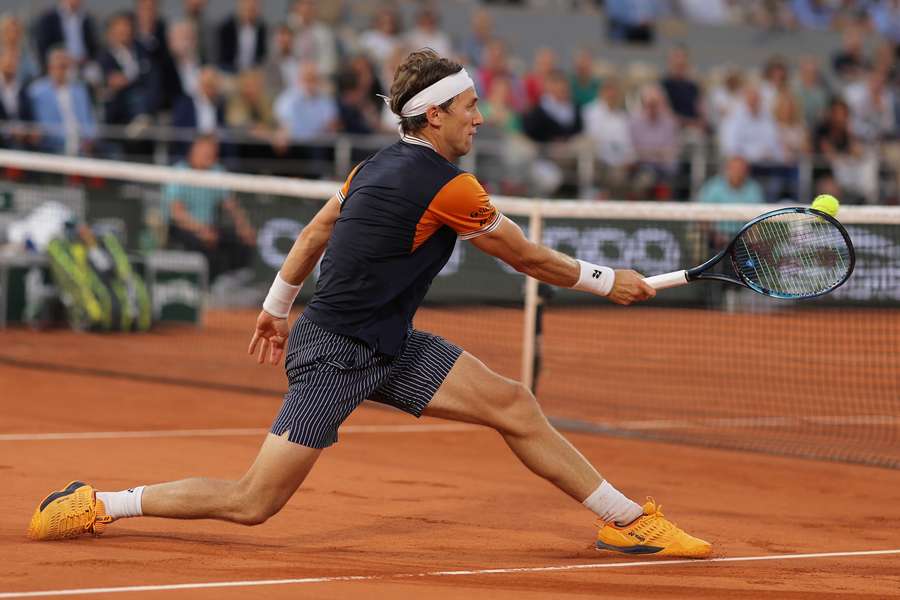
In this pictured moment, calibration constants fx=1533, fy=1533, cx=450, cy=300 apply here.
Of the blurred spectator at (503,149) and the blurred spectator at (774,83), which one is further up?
the blurred spectator at (774,83)

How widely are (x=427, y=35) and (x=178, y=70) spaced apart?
11.9ft

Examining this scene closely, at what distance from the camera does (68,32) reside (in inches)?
632

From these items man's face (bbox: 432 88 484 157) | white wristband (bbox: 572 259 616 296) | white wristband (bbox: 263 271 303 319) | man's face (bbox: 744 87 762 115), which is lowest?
white wristband (bbox: 263 271 303 319)

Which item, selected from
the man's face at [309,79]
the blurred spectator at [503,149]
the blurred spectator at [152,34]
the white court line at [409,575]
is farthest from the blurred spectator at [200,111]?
the white court line at [409,575]

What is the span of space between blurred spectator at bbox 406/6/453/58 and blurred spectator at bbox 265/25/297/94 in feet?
5.26

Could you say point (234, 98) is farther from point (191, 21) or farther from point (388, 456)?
point (388, 456)

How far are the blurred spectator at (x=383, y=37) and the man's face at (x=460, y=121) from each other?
485 inches

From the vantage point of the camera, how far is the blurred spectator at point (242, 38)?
17.0 meters

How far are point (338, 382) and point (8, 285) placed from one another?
8.32m

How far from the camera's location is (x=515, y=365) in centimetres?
1150

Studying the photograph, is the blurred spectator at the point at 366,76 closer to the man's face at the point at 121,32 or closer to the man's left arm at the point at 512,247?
the man's face at the point at 121,32

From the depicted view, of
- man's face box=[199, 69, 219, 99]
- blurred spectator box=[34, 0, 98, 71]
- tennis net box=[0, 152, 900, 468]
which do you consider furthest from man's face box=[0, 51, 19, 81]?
man's face box=[199, 69, 219, 99]

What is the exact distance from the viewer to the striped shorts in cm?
552

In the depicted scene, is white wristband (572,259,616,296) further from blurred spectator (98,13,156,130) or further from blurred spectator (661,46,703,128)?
blurred spectator (661,46,703,128)
